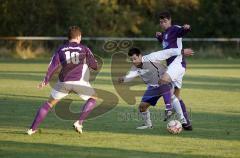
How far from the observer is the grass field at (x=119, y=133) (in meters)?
10.0

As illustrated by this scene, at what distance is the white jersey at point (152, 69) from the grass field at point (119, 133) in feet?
3.00

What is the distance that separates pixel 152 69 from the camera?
1275 cm

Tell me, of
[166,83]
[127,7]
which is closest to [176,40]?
[166,83]

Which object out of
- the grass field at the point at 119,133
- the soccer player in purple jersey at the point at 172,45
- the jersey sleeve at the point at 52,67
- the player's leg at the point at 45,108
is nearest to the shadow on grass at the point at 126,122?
the grass field at the point at 119,133

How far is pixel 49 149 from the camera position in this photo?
400 inches

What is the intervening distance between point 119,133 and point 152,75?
1353mm

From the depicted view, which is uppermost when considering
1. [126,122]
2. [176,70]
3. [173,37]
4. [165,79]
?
[173,37]

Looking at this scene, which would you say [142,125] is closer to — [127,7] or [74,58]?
[74,58]

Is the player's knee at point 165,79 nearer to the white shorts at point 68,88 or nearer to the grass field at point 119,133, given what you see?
the grass field at point 119,133

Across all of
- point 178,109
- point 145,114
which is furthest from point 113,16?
point 178,109

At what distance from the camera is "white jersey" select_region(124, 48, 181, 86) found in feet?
41.2

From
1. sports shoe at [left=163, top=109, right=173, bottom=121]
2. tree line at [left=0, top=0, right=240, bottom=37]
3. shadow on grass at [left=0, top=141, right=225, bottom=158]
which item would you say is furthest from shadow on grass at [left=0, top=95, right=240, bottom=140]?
tree line at [left=0, top=0, right=240, bottom=37]

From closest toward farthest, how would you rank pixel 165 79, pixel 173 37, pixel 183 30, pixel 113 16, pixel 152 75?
pixel 183 30
pixel 165 79
pixel 173 37
pixel 152 75
pixel 113 16

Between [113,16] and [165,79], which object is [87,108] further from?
[113,16]
